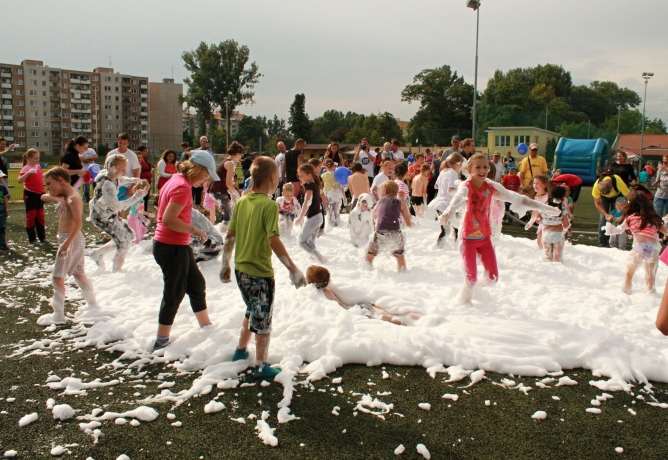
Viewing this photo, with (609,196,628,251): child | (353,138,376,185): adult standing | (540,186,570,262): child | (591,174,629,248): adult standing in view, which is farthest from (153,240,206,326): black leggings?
(353,138,376,185): adult standing

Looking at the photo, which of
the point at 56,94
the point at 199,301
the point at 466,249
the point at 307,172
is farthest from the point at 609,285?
the point at 56,94

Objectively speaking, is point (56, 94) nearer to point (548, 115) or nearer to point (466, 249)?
point (548, 115)

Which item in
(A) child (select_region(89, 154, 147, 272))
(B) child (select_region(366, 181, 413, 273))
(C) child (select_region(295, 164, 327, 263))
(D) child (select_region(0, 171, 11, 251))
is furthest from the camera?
(D) child (select_region(0, 171, 11, 251))

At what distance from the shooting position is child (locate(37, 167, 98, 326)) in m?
5.64

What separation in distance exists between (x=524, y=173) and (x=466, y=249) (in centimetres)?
823

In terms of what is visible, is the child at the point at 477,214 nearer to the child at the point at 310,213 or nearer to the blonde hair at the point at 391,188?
the blonde hair at the point at 391,188

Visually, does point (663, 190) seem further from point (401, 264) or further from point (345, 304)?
point (345, 304)

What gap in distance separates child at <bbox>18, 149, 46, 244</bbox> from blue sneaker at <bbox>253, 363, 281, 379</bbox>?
8188mm

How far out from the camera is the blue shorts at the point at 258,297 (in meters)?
4.13

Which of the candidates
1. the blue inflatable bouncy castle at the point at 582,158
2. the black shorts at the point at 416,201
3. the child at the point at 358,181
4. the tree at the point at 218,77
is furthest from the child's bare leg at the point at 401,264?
the tree at the point at 218,77

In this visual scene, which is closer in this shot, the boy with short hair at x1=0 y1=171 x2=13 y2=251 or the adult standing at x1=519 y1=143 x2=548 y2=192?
the boy with short hair at x1=0 y1=171 x2=13 y2=251

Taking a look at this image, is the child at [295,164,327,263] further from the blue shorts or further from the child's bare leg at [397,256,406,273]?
the blue shorts

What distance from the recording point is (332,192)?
1199cm

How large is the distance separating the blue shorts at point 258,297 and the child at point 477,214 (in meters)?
2.80
